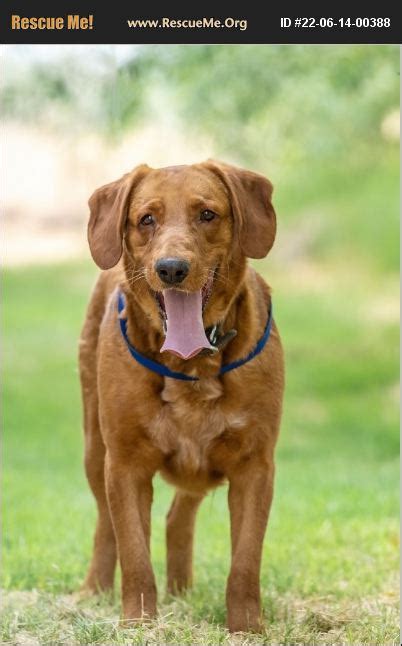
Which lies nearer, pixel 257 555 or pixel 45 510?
pixel 257 555

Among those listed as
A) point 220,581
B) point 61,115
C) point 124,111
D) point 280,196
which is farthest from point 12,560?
point 280,196

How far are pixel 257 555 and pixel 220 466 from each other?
440mm

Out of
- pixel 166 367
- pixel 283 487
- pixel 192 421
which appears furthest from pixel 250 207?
pixel 283 487

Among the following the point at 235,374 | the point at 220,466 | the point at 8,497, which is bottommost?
the point at 8,497

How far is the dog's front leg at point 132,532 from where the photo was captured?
17.9ft

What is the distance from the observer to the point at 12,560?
24.3 feet

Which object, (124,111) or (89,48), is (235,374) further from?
(124,111)

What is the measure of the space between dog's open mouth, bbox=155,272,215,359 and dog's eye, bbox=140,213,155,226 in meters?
0.35

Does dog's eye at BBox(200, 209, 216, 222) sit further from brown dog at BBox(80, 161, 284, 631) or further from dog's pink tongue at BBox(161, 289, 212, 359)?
dog's pink tongue at BBox(161, 289, 212, 359)

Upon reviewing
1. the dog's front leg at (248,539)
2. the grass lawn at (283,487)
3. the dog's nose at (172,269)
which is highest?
the dog's nose at (172,269)

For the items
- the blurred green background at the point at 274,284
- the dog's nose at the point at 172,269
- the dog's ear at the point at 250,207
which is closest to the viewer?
the dog's nose at the point at 172,269

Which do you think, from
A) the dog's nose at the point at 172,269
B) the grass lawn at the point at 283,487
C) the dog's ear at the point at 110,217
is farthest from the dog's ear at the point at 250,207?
the grass lawn at the point at 283,487
